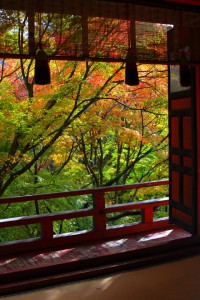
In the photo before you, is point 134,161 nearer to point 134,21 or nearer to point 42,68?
point 134,21

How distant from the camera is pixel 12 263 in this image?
12.1 ft

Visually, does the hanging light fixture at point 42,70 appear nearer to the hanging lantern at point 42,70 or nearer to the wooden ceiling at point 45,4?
the hanging lantern at point 42,70

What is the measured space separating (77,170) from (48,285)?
17.5 ft

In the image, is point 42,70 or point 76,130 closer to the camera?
point 42,70

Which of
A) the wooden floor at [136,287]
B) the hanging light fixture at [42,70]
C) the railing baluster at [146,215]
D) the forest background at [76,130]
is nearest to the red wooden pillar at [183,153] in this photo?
the railing baluster at [146,215]

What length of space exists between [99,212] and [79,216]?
31 centimetres

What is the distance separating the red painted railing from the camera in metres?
3.97

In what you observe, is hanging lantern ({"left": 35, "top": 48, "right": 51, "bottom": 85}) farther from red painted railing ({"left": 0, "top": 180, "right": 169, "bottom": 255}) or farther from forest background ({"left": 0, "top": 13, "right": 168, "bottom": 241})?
forest background ({"left": 0, "top": 13, "right": 168, "bottom": 241})

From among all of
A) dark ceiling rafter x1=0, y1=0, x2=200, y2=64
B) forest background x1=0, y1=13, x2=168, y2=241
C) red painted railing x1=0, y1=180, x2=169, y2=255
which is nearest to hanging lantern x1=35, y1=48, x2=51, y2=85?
dark ceiling rafter x1=0, y1=0, x2=200, y2=64

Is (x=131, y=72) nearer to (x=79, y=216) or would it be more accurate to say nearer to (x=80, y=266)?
(x=80, y=266)

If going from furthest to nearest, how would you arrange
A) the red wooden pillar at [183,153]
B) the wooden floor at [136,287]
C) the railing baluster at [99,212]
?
Answer: the railing baluster at [99,212]
the red wooden pillar at [183,153]
the wooden floor at [136,287]

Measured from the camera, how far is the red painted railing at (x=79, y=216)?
3.97m

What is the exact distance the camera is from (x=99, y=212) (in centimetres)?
443

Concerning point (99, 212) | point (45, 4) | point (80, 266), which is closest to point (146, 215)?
point (99, 212)
